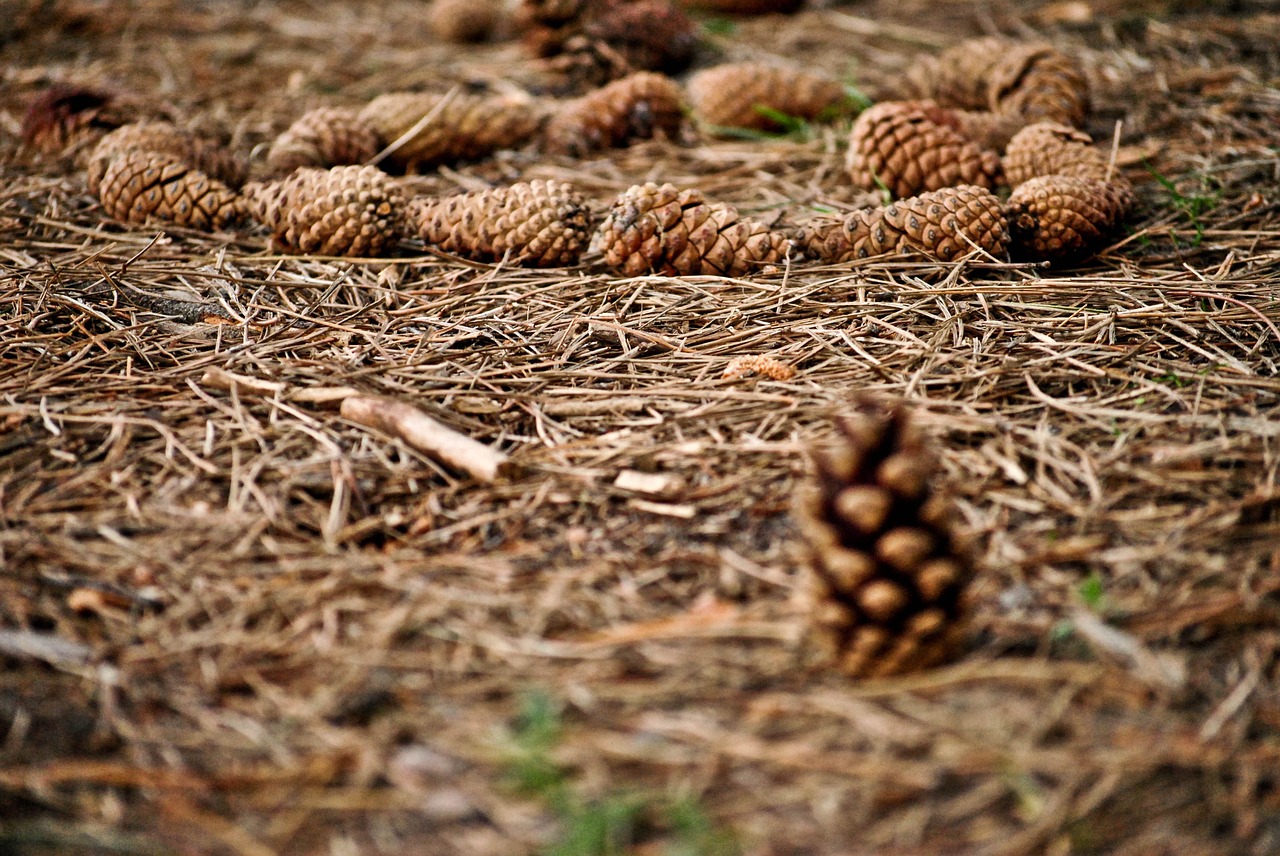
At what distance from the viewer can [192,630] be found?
146 cm

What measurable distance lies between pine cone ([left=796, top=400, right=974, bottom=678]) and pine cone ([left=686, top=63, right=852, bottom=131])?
2137mm

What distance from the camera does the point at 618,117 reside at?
319cm

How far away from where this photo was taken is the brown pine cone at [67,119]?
10.3ft

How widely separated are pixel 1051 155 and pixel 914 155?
1.15ft

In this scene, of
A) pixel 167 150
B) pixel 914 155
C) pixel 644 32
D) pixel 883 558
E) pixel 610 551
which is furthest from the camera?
pixel 644 32

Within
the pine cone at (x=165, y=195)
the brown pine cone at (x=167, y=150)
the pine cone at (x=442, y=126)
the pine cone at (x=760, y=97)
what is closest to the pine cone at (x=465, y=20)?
the pine cone at (x=442, y=126)

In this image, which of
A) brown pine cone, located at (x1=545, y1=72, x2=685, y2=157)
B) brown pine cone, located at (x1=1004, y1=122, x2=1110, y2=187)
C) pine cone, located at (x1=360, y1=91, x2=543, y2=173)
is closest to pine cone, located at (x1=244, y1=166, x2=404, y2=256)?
pine cone, located at (x1=360, y1=91, x2=543, y2=173)

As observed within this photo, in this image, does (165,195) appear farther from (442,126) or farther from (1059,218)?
(1059,218)

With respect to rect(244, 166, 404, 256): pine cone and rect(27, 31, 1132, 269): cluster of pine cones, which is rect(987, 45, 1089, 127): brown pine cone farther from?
rect(244, 166, 404, 256): pine cone

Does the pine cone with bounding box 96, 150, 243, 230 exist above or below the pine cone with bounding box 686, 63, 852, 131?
below

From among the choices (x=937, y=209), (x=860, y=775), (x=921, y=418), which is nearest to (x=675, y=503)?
(x=921, y=418)

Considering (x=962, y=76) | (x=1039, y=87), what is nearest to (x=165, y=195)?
(x=962, y=76)

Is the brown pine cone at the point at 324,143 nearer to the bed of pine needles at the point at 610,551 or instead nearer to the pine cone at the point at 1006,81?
the bed of pine needles at the point at 610,551

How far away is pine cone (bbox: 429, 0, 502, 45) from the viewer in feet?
13.5
